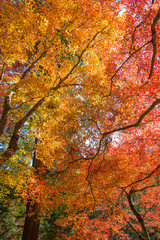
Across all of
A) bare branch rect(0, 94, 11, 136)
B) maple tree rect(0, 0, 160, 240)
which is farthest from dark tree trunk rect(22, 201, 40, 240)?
bare branch rect(0, 94, 11, 136)

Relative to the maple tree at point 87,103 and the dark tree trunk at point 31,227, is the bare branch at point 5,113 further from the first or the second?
the dark tree trunk at point 31,227

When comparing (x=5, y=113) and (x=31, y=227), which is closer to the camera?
(x=5, y=113)

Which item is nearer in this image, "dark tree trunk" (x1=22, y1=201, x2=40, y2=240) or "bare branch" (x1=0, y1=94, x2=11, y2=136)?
"bare branch" (x1=0, y1=94, x2=11, y2=136)

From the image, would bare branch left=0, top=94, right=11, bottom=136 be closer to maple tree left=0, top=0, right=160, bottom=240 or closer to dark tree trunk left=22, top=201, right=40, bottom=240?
maple tree left=0, top=0, right=160, bottom=240

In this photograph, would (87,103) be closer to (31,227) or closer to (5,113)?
(5,113)

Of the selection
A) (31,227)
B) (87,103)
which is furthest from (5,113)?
(31,227)

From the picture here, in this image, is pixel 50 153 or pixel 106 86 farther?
pixel 50 153

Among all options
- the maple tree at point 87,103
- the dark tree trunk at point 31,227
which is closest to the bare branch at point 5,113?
the maple tree at point 87,103

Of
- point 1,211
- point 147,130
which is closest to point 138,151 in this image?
point 147,130

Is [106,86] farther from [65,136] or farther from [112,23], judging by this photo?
[112,23]

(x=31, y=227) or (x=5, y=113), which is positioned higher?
(x=5, y=113)

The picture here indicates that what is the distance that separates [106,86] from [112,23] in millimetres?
2942

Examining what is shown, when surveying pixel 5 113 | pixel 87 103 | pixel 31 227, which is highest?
Result: pixel 87 103

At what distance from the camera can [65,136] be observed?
5.64 m
